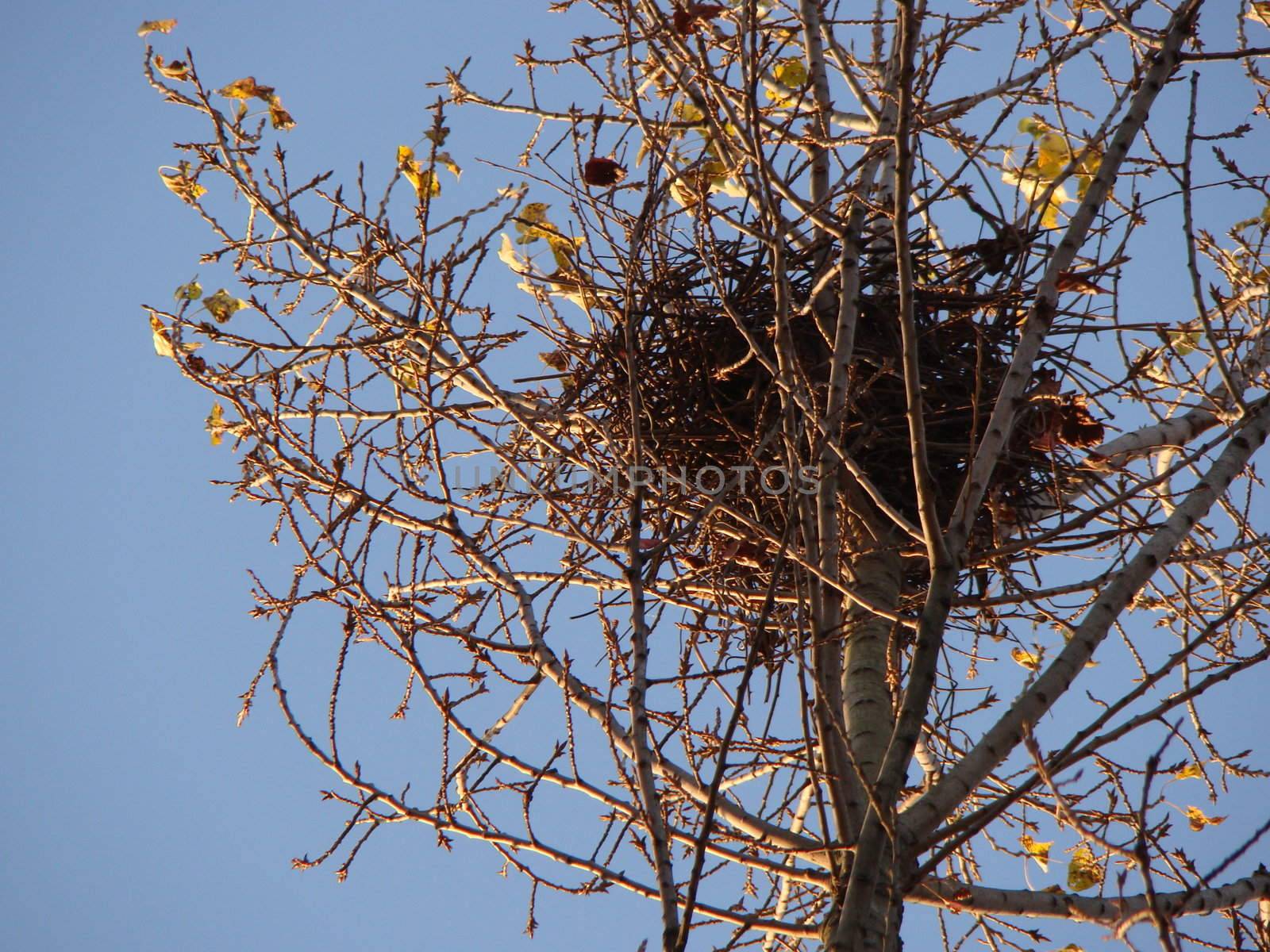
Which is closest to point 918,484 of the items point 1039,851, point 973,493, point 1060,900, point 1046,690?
point 973,493

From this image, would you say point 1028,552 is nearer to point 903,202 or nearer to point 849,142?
point 849,142

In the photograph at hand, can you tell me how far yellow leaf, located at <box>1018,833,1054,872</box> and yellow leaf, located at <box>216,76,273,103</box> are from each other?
120 inches

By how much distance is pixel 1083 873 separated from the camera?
2961 mm

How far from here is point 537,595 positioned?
252 centimetres

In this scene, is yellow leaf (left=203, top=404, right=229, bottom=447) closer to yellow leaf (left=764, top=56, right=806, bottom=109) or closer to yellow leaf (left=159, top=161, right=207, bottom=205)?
yellow leaf (left=159, top=161, right=207, bottom=205)

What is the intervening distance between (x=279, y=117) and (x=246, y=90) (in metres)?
0.10

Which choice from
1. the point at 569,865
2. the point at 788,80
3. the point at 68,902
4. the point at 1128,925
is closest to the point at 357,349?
the point at 569,865

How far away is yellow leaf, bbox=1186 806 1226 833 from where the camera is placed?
3373mm

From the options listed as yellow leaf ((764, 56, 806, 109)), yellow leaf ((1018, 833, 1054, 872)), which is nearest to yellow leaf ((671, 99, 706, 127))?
yellow leaf ((764, 56, 806, 109))

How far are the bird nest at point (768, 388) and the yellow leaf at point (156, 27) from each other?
133 cm

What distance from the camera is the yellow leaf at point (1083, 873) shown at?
2.92m

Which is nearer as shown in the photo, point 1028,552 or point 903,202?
point 903,202

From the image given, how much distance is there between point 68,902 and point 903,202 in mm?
43763

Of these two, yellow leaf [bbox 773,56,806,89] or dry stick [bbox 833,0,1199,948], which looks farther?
yellow leaf [bbox 773,56,806,89]
